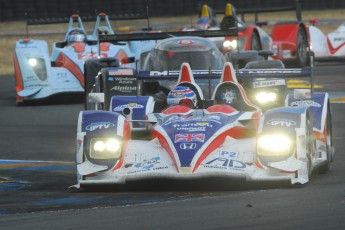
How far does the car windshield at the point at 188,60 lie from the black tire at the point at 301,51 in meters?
10.7

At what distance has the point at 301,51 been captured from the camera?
29641 millimetres

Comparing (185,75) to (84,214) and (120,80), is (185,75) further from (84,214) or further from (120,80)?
(84,214)

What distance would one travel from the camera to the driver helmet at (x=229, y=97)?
506 inches

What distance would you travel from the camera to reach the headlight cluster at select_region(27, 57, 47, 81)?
22.5 m

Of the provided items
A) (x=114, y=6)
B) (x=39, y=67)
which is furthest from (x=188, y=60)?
(x=114, y=6)

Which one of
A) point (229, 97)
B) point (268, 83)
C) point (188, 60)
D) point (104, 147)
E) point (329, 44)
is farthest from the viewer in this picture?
point (329, 44)

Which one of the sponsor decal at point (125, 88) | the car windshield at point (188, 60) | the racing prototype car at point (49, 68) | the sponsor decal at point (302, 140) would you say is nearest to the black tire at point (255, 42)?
the racing prototype car at point (49, 68)

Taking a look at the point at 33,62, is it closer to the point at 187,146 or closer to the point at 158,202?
the point at 187,146

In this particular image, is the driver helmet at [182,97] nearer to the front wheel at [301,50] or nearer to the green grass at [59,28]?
the front wheel at [301,50]

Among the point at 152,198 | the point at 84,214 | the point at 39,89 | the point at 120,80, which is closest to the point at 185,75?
the point at 120,80

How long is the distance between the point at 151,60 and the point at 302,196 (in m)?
9.17

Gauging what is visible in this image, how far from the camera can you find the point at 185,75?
13.7 m

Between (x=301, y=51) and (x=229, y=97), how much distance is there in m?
17.0

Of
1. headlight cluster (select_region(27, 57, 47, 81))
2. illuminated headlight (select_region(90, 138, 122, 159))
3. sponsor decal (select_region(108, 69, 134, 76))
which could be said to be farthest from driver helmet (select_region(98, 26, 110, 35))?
illuminated headlight (select_region(90, 138, 122, 159))
